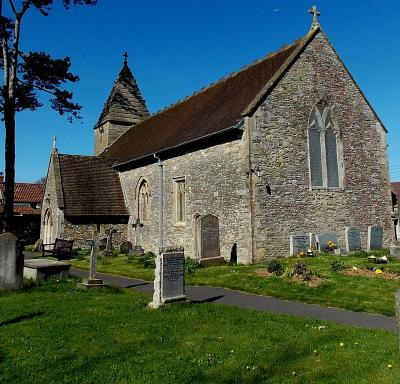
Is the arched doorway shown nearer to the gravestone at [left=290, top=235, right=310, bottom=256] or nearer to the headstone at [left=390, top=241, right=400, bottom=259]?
the gravestone at [left=290, top=235, right=310, bottom=256]

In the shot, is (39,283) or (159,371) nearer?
(159,371)

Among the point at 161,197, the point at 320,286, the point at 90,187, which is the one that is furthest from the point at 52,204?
the point at 320,286

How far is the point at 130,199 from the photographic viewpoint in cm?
2423

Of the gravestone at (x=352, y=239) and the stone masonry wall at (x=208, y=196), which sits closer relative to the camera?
the stone masonry wall at (x=208, y=196)

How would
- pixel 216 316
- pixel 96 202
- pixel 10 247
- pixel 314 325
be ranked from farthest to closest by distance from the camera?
pixel 96 202 → pixel 10 247 → pixel 216 316 → pixel 314 325

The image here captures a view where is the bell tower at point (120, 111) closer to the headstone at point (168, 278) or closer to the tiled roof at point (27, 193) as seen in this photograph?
the tiled roof at point (27, 193)

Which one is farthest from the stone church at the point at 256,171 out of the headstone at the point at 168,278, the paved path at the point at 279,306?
the headstone at the point at 168,278

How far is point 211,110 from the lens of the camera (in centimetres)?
2000

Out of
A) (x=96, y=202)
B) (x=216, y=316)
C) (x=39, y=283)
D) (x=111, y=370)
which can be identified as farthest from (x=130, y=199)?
(x=111, y=370)

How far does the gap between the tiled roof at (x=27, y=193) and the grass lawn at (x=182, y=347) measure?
32.7m

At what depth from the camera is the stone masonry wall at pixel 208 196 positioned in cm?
1580

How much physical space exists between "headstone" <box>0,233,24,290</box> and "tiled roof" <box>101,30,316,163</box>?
29.5 feet

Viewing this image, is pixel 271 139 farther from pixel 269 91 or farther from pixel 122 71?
pixel 122 71

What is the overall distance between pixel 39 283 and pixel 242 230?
7538mm
